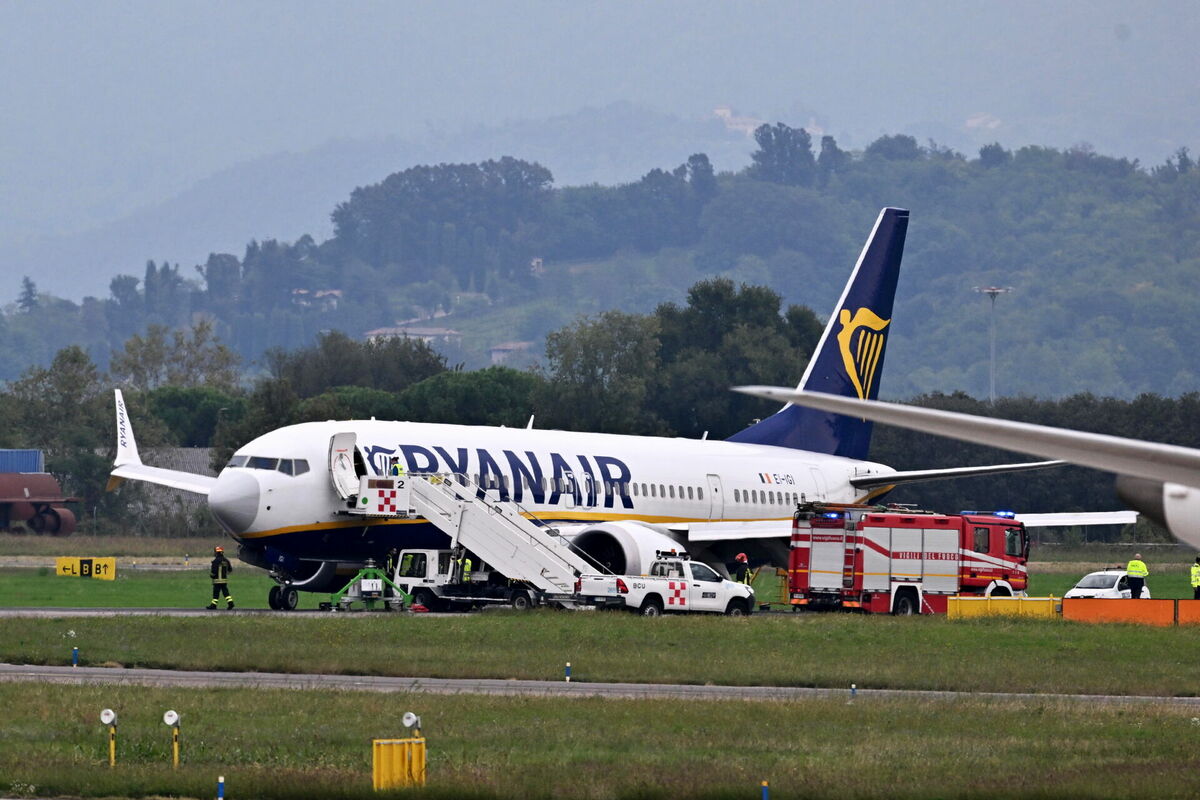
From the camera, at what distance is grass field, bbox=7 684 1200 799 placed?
57.1 feet

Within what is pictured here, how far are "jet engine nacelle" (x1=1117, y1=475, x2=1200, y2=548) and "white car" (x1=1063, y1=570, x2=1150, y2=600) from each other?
38.2 m

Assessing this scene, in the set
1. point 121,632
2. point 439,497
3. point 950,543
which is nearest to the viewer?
point 121,632

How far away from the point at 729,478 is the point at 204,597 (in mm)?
14891

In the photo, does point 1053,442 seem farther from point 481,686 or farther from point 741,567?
point 741,567

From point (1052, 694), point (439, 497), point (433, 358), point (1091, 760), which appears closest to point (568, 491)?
point (439, 497)

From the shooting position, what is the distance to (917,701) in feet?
83.8

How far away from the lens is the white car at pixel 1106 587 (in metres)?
50.2

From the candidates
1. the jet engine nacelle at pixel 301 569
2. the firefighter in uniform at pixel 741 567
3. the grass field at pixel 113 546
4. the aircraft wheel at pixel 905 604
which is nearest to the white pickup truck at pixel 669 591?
the aircraft wheel at pixel 905 604

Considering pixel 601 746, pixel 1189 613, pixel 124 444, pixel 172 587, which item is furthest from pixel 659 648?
pixel 172 587

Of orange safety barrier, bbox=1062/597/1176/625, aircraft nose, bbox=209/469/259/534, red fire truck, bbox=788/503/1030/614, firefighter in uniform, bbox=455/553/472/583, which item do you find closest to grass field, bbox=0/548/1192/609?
aircraft nose, bbox=209/469/259/534

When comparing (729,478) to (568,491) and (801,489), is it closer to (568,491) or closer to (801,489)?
(801,489)

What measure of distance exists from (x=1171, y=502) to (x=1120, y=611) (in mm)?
31346

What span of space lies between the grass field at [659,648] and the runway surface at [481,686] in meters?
0.63

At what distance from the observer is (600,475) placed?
47656 mm
